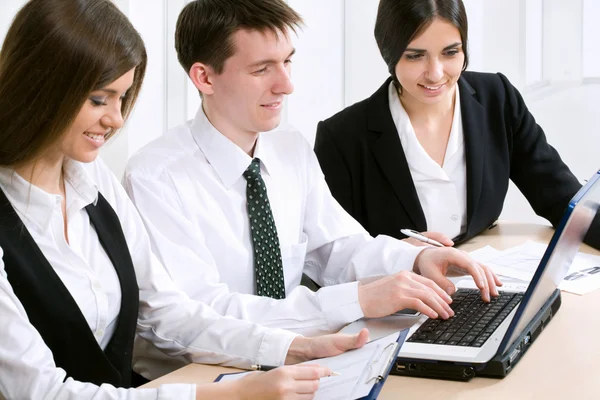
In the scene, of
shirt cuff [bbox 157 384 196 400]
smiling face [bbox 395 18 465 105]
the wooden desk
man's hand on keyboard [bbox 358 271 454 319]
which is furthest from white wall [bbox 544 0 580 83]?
shirt cuff [bbox 157 384 196 400]

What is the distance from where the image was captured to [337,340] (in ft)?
4.89

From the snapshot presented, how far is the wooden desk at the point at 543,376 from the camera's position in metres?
1.37

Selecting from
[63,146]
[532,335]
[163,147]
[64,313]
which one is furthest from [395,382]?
[163,147]

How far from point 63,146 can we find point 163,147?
1.93 feet

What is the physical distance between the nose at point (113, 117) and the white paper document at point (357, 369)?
478 millimetres

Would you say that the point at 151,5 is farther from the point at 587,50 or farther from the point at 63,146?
the point at 587,50

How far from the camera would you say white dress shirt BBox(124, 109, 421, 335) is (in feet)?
5.72

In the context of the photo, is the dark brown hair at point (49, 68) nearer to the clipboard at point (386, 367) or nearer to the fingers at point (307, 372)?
the fingers at point (307, 372)

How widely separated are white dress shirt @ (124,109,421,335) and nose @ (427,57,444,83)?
0.49 meters

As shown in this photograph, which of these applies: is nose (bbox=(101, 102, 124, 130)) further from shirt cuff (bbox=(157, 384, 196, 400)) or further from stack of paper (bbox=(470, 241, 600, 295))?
stack of paper (bbox=(470, 241, 600, 295))

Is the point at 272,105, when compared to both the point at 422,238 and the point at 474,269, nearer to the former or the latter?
the point at 422,238

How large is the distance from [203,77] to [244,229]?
0.39 metres

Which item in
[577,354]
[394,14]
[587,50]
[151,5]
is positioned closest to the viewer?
[577,354]

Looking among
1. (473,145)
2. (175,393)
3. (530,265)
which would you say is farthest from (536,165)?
(175,393)
